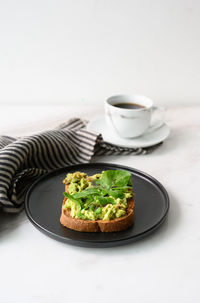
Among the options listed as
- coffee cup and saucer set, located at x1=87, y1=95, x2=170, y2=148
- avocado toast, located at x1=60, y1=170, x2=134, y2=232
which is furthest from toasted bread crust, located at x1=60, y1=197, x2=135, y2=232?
coffee cup and saucer set, located at x1=87, y1=95, x2=170, y2=148

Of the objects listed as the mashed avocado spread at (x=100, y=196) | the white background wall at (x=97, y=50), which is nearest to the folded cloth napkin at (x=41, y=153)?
the mashed avocado spread at (x=100, y=196)

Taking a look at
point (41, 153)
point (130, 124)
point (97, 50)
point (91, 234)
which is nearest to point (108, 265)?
point (91, 234)

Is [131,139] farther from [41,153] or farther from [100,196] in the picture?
[100,196]

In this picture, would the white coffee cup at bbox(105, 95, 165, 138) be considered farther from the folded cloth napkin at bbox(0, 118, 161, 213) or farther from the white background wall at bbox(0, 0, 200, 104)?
the white background wall at bbox(0, 0, 200, 104)

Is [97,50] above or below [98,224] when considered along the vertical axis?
above

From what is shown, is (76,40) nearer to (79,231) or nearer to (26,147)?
(26,147)

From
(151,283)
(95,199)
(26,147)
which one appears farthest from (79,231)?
(26,147)
